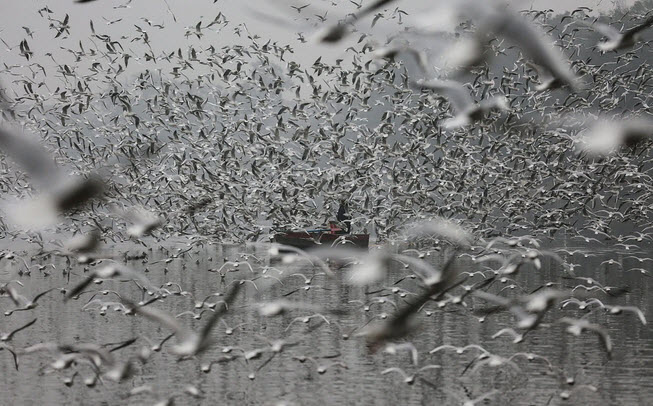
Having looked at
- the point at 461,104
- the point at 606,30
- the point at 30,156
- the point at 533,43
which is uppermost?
the point at 606,30

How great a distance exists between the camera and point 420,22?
9.64 metres

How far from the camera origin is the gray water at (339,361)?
2031cm

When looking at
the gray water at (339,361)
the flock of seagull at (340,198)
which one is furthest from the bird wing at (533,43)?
the gray water at (339,361)

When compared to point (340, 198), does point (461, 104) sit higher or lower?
lower

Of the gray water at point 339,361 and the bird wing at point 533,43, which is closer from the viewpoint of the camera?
the bird wing at point 533,43

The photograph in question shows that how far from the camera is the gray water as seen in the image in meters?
20.3

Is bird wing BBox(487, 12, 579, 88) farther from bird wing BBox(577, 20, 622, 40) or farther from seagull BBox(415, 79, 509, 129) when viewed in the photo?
bird wing BBox(577, 20, 622, 40)

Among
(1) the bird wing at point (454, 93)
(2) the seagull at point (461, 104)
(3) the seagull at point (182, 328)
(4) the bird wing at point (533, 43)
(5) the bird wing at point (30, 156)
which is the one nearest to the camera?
(5) the bird wing at point (30, 156)

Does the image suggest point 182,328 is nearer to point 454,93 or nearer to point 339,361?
point 454,93

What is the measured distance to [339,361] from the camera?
2447 cm

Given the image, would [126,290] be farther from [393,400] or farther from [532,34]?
[532,34]

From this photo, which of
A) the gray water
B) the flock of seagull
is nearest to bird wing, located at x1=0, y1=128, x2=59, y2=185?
the flock of seagull

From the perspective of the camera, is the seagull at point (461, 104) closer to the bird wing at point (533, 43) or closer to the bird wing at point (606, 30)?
the bird wing at point (606, 30)

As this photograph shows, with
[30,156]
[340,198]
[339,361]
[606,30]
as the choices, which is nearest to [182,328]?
[30,156]
